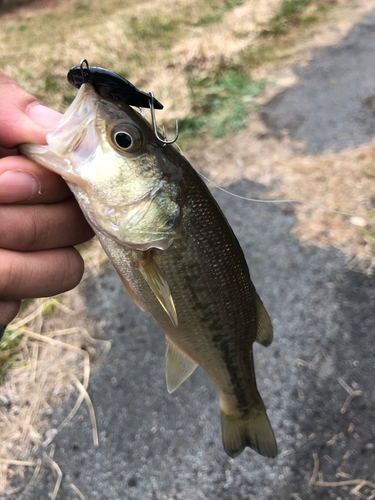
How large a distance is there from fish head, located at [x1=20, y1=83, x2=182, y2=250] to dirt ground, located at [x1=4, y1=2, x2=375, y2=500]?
175 centimetres

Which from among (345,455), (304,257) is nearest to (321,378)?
(345,455)

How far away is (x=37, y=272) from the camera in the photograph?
1.25m

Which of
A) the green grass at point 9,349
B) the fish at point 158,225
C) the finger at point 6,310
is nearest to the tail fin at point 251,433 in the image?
the fish at point 158,225

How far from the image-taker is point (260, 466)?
7.22 feet

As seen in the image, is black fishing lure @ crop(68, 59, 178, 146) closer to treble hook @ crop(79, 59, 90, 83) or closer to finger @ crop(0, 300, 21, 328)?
treble hook @ crop(79, 59, 90, 83)

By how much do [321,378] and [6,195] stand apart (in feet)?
7.99

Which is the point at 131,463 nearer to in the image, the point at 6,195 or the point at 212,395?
the point at 212,395

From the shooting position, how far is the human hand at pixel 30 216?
1.08 m

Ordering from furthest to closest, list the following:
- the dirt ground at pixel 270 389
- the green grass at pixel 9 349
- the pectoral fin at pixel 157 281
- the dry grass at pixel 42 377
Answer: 1. the green grass at pixel 9 349
2. the dry grass at pixel 42 377
3. the dirt ground at pixel 270 389
4. the pectoral fin at pixel 157 281

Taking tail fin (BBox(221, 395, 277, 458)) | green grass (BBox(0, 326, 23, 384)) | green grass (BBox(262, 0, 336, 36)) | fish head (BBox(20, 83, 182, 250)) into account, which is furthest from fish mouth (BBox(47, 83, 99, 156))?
green grass (BBox(262, 0, 336, 36))

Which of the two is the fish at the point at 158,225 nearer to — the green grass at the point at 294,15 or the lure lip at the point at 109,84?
the lure lip at the point at 109,84

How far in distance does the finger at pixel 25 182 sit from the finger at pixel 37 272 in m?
0.22

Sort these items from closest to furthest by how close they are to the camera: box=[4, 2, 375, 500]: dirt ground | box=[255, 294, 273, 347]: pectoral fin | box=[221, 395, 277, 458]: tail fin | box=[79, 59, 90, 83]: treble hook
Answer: box=[79, 59, 90, 83]: treble hook < box=[255, 294, 273, 347]: pectoral fin < box=[221, 395, 277, 458]: tail fin < box=[4, 2, 375, 500]: dirt ground

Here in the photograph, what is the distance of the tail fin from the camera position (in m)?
1.75
